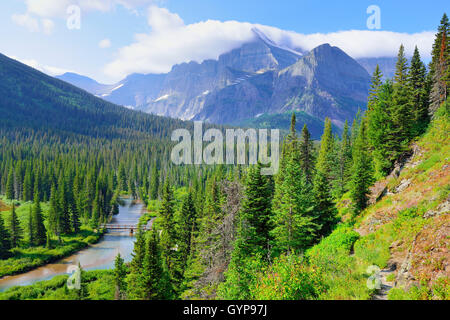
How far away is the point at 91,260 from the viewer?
55.6 m

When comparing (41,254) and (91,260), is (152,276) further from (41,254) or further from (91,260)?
(41,254)

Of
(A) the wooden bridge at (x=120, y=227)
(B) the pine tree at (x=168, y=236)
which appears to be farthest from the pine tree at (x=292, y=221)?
(A) the wooden bridge at (x=120, y=227)

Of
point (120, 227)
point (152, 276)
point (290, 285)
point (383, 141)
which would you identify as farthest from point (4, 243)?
point (383, 141)

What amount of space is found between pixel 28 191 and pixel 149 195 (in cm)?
4856

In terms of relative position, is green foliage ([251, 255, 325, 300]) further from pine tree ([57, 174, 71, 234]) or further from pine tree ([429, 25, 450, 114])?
pine tree ([57, 174, 71, 234])

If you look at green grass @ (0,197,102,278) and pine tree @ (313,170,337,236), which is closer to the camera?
pine tree @ (313,170,337,236)

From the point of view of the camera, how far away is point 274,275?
14570mm

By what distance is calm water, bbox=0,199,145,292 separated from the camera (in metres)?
46.2

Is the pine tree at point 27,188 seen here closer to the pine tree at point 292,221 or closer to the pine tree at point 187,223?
the pine tree at point 187,223

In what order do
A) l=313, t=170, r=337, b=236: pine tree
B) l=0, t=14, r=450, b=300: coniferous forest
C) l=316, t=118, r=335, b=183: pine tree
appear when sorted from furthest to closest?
l=316, t=118, r=335, b=183: pine tree
l=313, t=170, r=337, b=236: pine tree
l=0, t=14, r=450, b=300: coniferous forest

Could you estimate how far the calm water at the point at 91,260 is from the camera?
1820 inches

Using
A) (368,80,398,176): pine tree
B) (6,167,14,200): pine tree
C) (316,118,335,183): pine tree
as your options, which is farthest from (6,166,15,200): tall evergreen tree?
(368,80,398,176): pine tree

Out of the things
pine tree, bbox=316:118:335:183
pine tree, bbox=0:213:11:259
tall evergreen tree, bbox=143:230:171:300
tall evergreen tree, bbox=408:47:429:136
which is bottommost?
pine tree, bbox=0:213:11:259
